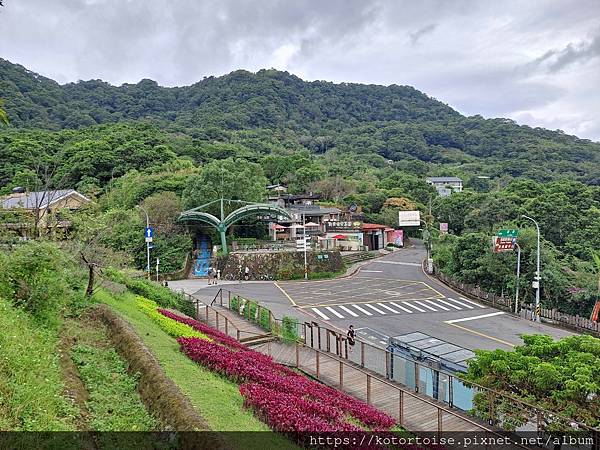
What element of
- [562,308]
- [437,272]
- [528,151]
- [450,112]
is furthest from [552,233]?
[450,112]

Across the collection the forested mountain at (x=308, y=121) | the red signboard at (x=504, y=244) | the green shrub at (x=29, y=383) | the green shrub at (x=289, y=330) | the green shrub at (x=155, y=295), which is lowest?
the green shrub at (x=289, y=330)

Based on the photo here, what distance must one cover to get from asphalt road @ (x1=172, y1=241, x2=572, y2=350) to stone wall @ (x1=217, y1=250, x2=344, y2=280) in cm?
215

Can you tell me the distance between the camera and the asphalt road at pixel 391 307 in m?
23.8

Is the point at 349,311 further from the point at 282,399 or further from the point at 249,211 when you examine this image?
the point at 282,399

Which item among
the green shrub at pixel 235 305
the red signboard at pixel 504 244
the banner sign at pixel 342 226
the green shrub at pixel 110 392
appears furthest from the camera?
the banner sign at pixel 342 226

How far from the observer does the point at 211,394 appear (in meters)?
7.69

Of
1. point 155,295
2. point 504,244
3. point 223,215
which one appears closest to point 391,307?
point 504,244

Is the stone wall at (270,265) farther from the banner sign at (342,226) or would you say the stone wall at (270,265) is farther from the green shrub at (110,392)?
the green shrub at (110,392)

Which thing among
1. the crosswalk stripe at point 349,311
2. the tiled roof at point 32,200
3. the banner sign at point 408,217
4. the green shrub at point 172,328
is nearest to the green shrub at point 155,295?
the tiled roof at point 32,200

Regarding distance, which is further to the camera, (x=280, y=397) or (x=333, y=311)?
(x=333, y=311)

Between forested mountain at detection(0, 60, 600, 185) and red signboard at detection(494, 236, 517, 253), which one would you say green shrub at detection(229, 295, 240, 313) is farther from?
forested mountain at detection(0, 60, 600, 185)

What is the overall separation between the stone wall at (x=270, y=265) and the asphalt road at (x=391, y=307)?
7.06 ft

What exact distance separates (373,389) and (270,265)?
29661 millimetres

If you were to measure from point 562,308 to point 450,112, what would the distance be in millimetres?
178474
